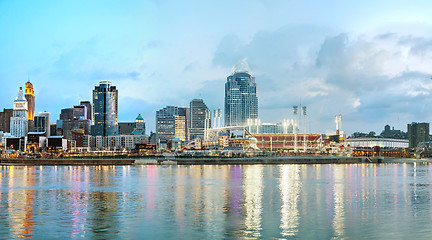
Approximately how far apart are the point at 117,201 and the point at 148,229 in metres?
15.6

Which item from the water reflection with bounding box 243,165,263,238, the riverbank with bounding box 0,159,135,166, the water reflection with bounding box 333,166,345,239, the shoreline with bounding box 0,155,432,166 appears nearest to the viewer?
the water reflection with bounding box 333,166,345,239

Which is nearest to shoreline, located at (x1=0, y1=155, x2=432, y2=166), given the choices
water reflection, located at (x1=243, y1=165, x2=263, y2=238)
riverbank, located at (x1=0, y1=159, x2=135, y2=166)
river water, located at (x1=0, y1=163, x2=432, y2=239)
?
riverbank, located at (x1=0, y1=159, x2=135, y2=166)

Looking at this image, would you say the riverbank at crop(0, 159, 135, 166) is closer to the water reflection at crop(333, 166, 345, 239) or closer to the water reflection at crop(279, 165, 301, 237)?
the water reflection at crop(279, 165, 301, 237)

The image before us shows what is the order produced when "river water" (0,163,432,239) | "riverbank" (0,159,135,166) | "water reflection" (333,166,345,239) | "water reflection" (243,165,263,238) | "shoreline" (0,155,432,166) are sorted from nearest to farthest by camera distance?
"river water" (0,163,432,239) < "water reflection" (333,166,345,239) < "water reflection" (243,165,263,238) < "shoreline" (0,155,432,166) < "riverbank" (0,159,135,166)

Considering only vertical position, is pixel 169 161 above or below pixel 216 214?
below

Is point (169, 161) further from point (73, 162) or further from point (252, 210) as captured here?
point (252, 210)

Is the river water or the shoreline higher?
the river water

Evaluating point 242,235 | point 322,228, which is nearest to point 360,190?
point 322,228

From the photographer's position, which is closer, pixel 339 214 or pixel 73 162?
pixel 339 214

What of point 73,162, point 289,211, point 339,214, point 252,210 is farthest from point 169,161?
point 339,214

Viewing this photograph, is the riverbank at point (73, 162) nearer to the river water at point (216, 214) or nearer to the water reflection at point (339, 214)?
the river water at point (216, 214)

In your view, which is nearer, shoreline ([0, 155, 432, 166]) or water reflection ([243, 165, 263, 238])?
water reflection ([243, 165, 263, 238])

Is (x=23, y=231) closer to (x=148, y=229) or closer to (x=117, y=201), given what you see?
(x=148, y=229)

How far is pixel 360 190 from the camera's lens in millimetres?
55719
